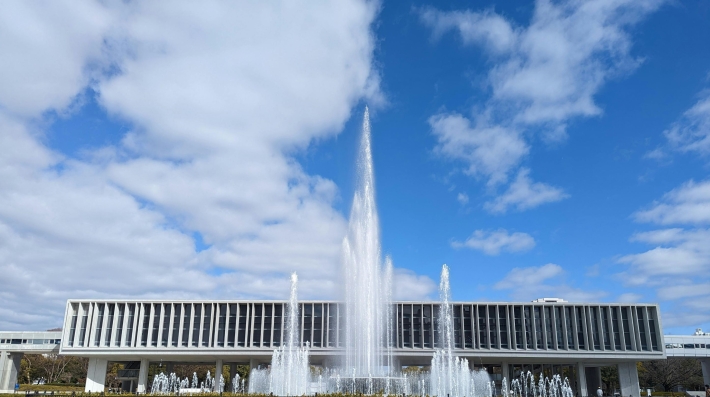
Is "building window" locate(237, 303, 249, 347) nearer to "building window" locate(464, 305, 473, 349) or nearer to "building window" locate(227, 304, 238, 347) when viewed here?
"building window" locate(227, 304, 238, 347)

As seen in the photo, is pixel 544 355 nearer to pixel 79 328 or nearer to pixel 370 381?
pixel 370 381

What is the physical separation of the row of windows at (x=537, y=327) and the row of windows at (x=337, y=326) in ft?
0.29

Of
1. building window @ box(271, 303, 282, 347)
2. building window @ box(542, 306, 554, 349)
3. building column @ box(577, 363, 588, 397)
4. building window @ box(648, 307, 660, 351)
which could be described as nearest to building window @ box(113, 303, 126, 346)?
building window @ box(271, 303, 282, 347)

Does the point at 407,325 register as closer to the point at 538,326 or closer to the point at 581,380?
the point at 538,326

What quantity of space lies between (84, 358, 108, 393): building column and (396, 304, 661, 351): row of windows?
1138 inches

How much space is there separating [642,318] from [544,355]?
990cm

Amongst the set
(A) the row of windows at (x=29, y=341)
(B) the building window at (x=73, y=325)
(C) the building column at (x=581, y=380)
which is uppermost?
(B) the building window at (x=73, y=325)

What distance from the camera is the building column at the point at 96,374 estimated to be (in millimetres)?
50834

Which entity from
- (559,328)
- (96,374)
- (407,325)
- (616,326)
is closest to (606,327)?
(616,326)

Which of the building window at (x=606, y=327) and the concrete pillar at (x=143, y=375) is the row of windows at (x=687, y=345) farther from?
the concrete pillar at (x=143, y=375)

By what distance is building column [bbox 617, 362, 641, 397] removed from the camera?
49.0 meters

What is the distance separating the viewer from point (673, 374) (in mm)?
65562

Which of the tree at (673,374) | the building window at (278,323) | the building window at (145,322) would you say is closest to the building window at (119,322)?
the building window at (145,322)

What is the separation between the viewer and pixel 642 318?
161 feet
